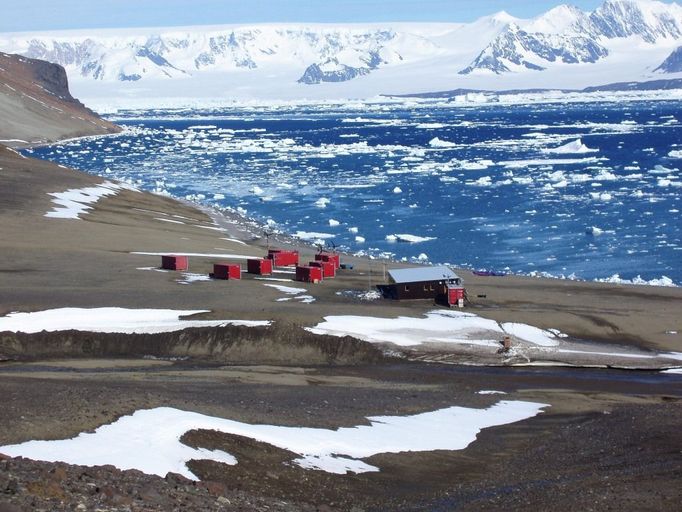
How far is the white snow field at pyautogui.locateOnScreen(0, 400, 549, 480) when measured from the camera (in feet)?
61.2

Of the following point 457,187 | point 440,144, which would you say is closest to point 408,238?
point 457,187

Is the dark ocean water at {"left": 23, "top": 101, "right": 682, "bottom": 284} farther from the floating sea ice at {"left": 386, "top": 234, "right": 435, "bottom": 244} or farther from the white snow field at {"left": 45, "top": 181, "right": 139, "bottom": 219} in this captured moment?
the white snow field at {"left": 45, "top": 181, "right": 139, "bottom": 219}

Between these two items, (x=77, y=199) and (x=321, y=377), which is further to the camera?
(x=77, y=199)

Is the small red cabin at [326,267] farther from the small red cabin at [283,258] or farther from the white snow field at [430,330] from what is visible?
the white snow field at [430,330]

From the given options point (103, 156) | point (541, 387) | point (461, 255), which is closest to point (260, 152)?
point (103, 156)

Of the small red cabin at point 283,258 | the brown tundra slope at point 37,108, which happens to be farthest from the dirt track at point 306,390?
the brown tundra slope at point 37,108

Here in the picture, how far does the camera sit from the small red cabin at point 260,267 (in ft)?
134

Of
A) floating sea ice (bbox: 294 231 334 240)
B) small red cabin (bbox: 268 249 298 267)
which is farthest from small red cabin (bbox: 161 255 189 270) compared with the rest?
floating sea ice (bbox: 294 231 334 240)

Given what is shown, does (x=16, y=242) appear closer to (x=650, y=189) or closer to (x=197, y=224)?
(x=197, y=224)

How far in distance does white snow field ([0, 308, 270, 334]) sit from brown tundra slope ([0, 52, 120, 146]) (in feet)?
269

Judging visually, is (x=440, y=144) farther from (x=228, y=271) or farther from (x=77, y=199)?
(x=228, y=271)

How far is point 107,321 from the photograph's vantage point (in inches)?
1281

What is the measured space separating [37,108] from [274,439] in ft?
409

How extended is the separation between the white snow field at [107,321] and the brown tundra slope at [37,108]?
269ft
